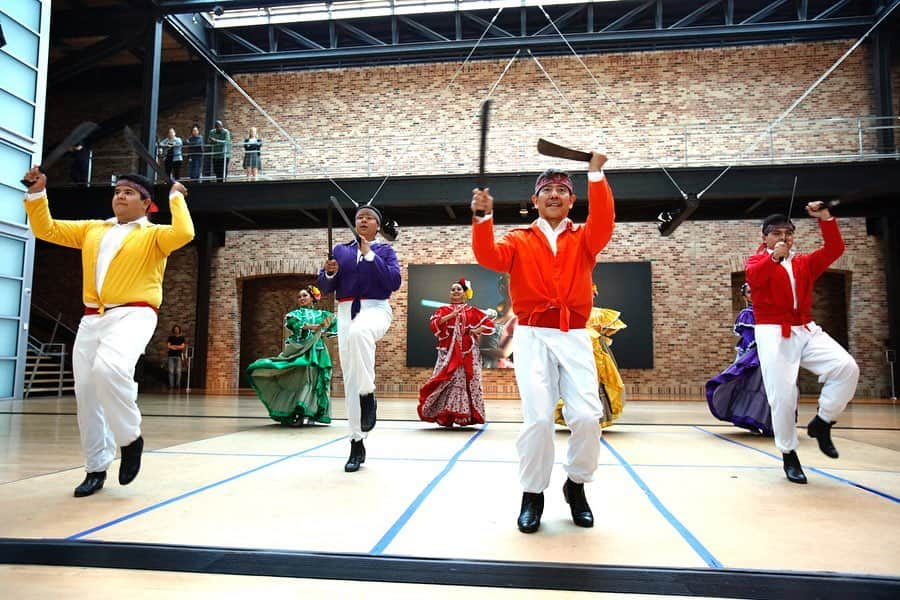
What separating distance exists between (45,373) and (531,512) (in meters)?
13.6

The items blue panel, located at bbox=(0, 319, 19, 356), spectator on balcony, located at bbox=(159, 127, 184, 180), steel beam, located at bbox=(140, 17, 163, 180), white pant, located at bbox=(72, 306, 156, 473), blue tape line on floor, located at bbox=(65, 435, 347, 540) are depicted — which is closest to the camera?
blue tape line on floor, located at bbox=(65, 435, 347, 540)

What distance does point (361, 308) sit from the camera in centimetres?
399

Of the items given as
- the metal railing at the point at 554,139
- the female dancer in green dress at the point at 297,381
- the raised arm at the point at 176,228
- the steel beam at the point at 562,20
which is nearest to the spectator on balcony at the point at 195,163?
the metal railing at the point at 554,139

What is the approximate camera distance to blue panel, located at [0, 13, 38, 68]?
34.3 feet

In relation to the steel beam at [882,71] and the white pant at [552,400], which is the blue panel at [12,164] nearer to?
the white pant at [552,400]

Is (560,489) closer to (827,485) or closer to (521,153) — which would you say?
(827,485)

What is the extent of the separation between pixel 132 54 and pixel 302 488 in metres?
15.7

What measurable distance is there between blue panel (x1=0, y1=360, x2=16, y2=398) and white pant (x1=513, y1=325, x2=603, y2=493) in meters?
11.2

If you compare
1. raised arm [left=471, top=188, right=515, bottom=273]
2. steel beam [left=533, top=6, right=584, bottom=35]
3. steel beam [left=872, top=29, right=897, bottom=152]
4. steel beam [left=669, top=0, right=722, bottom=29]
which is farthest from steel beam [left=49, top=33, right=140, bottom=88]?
steel beam [left=872, top=29, right=897, bottom=152]

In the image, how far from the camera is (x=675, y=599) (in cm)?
179

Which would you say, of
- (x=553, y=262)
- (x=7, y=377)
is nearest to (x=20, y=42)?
(x=7, y=377)

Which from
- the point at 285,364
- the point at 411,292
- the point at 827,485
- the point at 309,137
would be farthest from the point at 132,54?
the point at 827,485

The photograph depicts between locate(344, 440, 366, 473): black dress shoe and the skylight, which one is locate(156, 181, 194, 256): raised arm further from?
the skylight

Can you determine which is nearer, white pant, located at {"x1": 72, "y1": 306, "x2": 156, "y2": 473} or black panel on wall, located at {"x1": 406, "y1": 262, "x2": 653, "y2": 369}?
white pant, located at {"x1": 72, "y1": 306, "x2": 156, "y2": 473}
